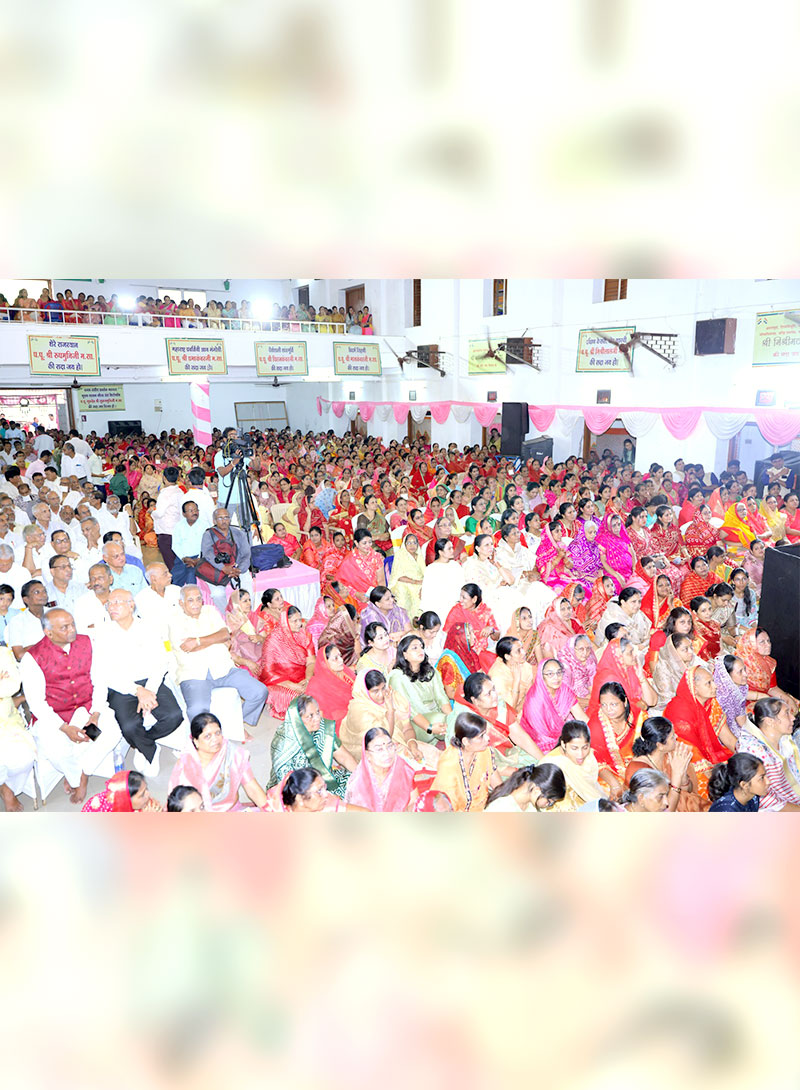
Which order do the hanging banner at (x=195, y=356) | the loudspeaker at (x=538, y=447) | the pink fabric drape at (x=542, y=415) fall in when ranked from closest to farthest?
1. the hanging banner at (x=195, y=356)
2. the pink fabric drape at (x=542, y=415)
3. the loudspeaker at (x=538, y=447)

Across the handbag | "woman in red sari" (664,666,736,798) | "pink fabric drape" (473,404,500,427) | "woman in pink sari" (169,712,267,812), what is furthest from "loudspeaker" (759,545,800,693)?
"pink fabric drape" (473,404,500,427)

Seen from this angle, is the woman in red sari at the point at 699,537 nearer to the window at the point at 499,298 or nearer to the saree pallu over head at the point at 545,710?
the saree pallu over head at the point at 545,710

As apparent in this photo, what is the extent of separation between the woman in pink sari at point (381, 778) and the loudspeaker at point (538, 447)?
11090mm

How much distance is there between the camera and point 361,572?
5535mm

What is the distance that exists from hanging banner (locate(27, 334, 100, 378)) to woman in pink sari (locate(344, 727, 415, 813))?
969cm

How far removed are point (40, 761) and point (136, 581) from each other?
1678 mm

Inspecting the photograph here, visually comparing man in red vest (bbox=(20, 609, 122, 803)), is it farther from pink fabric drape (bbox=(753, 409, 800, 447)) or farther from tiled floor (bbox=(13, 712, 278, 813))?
pink fabric drape (bbox=(753, 409, 800, 447))

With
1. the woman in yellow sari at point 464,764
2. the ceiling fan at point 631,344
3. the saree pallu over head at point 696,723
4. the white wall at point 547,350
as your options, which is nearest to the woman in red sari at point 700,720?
the saree pallu over head at point 696,723

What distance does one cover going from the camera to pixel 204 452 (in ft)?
37.1

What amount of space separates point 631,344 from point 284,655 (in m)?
9.00

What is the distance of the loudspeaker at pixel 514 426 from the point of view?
13141 millimetres

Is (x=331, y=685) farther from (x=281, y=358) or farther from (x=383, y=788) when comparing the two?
(x=281, y=358)
